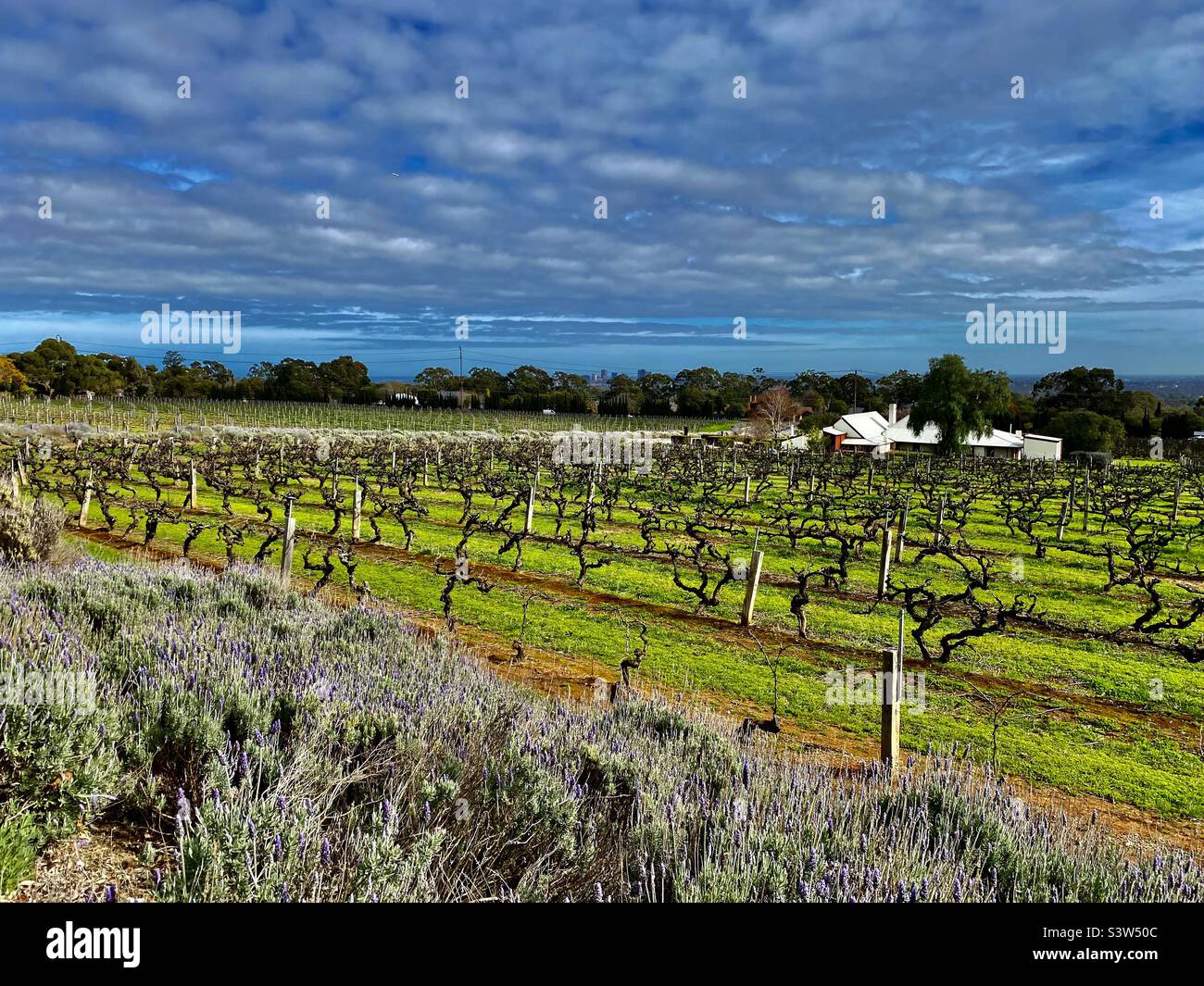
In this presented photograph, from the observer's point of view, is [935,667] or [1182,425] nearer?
[935,667]

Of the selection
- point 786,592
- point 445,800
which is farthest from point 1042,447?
point 445,800

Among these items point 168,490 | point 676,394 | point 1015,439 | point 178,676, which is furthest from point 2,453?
point 676,394

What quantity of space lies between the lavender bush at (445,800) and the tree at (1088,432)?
255ft

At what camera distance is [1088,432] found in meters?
72.1

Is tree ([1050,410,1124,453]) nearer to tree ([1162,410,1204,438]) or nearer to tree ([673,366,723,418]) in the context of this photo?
tree ([1162,410,1204,438])

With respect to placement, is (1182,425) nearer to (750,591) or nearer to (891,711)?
(750,591)

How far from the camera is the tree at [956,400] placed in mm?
58344

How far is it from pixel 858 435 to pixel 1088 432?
2114 cm

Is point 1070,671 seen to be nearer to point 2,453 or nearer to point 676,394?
point 2,453

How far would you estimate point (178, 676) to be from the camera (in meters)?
4.71

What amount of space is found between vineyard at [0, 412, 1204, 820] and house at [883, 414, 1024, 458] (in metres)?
30.7
